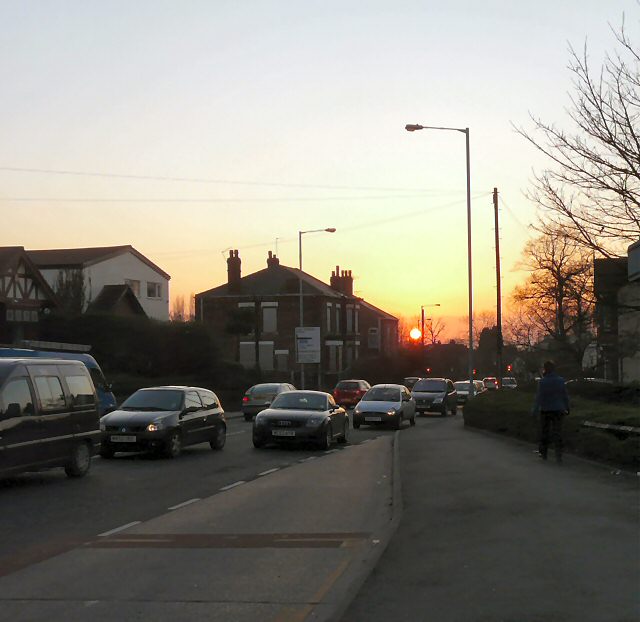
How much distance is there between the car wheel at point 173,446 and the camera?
19656mm

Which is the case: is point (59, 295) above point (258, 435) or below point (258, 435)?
above

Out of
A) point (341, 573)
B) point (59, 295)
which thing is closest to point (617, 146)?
point (341, 573)

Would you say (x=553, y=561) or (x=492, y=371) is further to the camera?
(x=492, y=371)

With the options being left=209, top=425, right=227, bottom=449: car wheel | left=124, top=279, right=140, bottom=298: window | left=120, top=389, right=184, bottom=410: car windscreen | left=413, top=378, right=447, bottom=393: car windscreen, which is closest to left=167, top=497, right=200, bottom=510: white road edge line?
left=120, top=389, right=184, bottom=410: car windscreen

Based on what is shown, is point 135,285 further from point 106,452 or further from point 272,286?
point 106,452

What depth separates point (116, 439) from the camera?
63.8 ft

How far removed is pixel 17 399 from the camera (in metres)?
14.2

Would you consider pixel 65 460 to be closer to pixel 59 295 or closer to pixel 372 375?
pixel 59 295

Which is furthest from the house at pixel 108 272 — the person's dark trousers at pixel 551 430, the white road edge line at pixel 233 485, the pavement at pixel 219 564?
the pavement at pixel 219 564

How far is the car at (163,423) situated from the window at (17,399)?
16.6 feet

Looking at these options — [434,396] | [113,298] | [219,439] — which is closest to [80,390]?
[219,439]

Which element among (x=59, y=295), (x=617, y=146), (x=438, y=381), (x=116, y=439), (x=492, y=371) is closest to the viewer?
(x=617, y=146)

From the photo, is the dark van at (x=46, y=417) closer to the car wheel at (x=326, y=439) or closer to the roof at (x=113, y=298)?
the car wheel at (x=326, y=439)

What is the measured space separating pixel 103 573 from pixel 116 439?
11660 millimetres
